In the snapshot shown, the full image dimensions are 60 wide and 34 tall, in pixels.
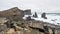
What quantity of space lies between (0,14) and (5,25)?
4.99 m

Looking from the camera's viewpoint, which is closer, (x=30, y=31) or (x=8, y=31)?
(x=8, y=31)

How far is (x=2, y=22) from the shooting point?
29.9 ft

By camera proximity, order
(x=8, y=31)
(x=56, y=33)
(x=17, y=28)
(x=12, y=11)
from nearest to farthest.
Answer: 1. (x=8, y=31)
2. (x=17, y=28)
3. (x=56, y=33)
4. (x=12, y=11)

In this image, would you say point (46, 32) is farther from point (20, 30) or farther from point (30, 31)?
point (20, 30)

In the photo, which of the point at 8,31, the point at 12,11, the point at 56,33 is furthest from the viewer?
the point at 12,11

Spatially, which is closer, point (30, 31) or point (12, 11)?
point (30, 31)

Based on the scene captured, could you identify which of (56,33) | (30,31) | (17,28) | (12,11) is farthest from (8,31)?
(12,11)

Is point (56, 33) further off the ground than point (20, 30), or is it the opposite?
point (20, 30)

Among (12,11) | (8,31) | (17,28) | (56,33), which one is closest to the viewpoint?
(8,31)

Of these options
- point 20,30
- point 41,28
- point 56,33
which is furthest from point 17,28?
point 56,33

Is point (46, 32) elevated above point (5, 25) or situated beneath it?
situated beneath

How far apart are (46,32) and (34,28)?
787 mm

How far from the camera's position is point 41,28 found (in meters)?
9.25

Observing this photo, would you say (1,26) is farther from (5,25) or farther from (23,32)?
(23,32)
